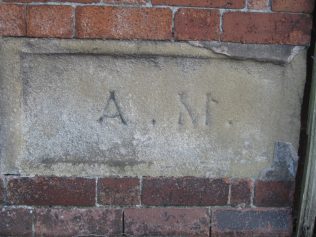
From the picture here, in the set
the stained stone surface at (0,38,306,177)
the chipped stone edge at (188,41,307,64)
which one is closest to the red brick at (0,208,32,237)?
the stained stone surface at (0,38,306,177)

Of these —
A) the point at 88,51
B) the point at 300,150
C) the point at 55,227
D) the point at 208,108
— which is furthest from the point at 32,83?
the point at 300,150

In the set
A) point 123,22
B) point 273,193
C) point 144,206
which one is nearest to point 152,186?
point 144,206

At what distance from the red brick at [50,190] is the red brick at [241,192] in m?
0.50

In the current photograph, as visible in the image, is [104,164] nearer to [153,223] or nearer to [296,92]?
[153,223]

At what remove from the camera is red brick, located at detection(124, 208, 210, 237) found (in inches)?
63.4

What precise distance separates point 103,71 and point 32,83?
25 centimetres

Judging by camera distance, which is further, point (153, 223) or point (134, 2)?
point (153, 223)

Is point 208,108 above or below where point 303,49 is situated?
below

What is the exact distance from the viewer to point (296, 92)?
1.59m

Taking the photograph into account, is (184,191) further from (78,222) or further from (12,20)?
(12,20)

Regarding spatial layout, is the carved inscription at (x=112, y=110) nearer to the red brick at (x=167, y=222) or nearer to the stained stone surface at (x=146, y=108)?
the stained stone surface at (x=146, y=108)

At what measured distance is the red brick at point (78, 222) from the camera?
1594 mm

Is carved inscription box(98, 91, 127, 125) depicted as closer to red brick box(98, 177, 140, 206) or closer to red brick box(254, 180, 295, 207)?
red brick box(98, 177, 140, 206)

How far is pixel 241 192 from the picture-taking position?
5.33ft
